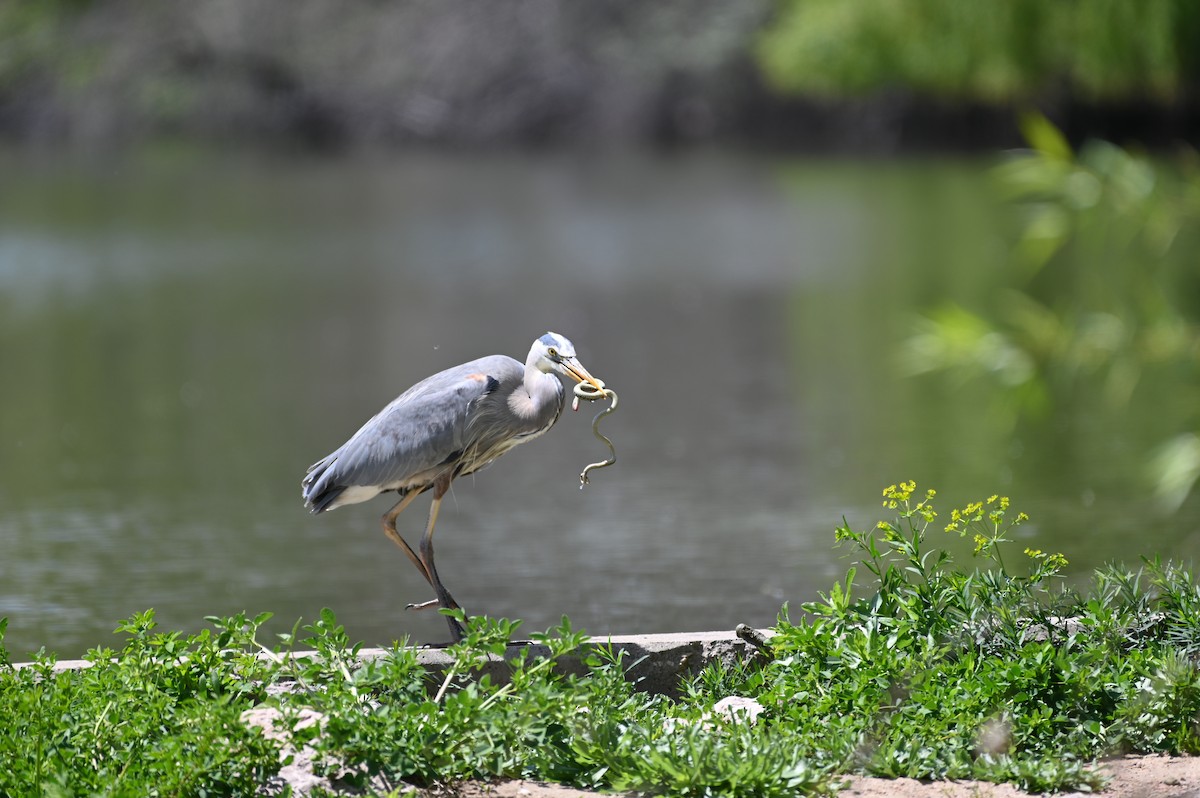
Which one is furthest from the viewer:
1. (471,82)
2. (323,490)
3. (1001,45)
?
(471,82)

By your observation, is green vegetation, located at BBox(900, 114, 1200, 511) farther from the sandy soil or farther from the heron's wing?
the heron's wing

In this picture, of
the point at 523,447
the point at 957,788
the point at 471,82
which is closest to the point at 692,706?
the point at 957,788

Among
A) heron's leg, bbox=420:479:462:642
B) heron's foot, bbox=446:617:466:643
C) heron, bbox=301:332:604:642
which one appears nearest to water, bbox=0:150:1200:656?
heron's foot, bbox=446:617:466:643

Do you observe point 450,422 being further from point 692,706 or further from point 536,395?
point 692,706

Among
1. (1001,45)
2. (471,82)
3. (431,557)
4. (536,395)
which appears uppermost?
(471,82)

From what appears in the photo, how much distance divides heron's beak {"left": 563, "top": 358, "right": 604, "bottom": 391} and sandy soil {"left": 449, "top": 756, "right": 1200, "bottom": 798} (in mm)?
1407

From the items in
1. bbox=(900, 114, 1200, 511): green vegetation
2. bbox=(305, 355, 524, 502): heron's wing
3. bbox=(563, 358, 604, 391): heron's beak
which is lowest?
bbox=(305, 355, 524, 502): heron's wing

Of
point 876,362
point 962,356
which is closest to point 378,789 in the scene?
point 962,356

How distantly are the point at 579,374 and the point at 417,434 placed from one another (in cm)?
60

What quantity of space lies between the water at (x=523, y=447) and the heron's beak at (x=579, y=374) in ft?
6.08

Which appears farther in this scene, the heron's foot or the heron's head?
the heron's foot

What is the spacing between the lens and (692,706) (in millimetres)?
5027

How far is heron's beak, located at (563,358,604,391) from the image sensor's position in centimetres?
537

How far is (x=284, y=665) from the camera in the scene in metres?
4.67
